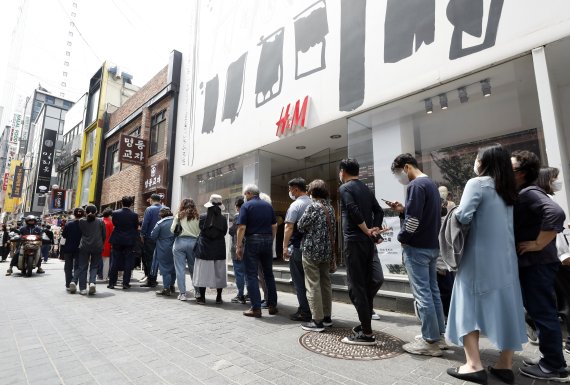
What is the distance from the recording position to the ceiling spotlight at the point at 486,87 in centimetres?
503

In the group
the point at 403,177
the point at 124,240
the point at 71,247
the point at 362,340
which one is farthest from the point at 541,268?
the point at 71,247

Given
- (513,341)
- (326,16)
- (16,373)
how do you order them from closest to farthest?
1. (513,341)
2. (16,373)
3. (326,16)

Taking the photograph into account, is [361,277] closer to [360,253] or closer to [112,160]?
[360,253]

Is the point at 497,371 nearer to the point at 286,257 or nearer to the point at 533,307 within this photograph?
the point at 533,307

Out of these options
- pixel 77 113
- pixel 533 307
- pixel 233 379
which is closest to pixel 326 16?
pixel 533 307

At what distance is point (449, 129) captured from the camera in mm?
5797

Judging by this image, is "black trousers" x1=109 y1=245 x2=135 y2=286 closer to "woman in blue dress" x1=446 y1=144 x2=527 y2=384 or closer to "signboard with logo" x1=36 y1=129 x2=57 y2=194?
"woman in blue dress" x1=446 y1=144 x2=527 y2=384

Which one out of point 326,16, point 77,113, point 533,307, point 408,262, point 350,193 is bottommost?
point 533,307

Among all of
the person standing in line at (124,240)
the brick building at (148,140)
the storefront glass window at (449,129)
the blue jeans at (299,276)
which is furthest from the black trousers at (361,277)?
the brick building at (148,140)

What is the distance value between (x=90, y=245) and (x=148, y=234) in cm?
109

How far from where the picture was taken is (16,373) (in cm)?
266

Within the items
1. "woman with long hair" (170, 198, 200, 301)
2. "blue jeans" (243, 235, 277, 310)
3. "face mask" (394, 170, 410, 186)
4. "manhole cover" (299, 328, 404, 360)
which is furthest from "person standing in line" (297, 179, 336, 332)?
"woman with long hair" (170, 198, 200, 301)

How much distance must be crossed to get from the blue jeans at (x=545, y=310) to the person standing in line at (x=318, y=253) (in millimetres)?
1983

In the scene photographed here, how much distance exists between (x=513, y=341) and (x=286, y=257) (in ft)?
9.12
